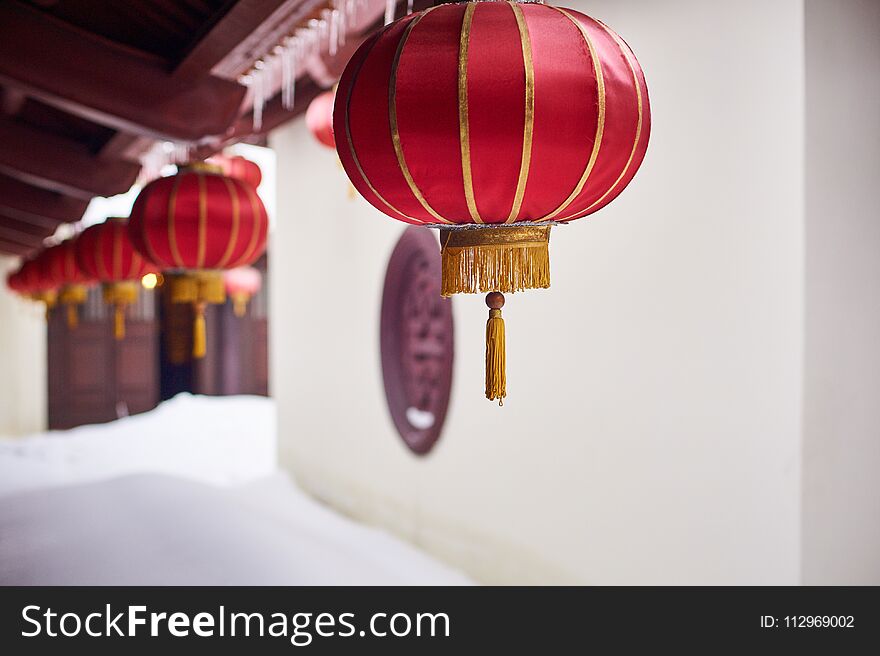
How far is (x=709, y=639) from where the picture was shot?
203cm

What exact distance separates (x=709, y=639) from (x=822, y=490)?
0.51 m

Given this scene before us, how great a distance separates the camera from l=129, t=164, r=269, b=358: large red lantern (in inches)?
84.1

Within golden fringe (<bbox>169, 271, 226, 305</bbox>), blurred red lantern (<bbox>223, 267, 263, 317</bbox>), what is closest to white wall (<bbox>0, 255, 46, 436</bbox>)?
blurred red lantern (<bbox>223, 267, 263, 317</bbox>)

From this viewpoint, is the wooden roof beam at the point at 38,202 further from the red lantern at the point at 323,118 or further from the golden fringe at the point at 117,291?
the red lantern at the point at 323,118

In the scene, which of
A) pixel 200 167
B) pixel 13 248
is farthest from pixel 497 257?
pixel 13 248

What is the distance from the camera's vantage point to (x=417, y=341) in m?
3.48

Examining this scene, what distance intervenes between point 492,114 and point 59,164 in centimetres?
356

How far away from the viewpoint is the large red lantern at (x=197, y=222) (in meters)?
2.14

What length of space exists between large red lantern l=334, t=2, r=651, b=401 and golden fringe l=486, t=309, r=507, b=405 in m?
0.18

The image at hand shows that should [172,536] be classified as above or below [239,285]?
below

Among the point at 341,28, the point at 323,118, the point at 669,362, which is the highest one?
the point at 341,28

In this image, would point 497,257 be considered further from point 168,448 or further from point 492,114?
point 168,448

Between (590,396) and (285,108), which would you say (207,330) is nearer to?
(285,108)

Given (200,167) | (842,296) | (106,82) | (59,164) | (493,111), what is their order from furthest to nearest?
(59,164) → (106,82) → (200,167) → (842,296) → (493,111)
